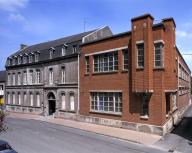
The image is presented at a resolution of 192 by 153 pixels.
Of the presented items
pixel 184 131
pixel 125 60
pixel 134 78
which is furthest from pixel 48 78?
pixel 184 131

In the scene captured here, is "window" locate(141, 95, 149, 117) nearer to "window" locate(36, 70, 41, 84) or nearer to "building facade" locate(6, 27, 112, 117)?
"building facade" locate(6, 27, 112, 117)

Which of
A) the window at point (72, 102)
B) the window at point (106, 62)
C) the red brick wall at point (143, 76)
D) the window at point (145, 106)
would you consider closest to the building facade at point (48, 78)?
the window at point (72, 102)

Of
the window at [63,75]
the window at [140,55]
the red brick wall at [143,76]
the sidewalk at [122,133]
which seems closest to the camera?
the sidewalk at [122,133]

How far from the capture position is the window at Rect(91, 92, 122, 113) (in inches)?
1070

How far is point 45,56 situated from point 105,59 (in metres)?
14.2

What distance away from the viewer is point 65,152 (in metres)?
17.3

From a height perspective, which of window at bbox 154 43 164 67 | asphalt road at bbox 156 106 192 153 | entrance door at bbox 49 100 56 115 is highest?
window at bbox 154 43 164 67

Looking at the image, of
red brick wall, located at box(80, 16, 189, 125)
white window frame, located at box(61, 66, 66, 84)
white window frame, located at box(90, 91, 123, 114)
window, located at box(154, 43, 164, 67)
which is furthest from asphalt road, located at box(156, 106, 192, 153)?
white window frame, located at box(61, 66, 66, 84)

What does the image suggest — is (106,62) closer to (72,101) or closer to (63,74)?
(72,101)

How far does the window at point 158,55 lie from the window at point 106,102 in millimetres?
5287

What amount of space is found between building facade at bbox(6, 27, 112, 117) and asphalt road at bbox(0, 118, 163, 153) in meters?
→ 8.59

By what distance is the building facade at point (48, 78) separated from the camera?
33906 millimetres

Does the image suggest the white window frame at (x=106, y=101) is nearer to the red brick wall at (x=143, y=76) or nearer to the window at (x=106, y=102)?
the window at (x=106, y=102)

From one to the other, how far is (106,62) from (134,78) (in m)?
4.91
